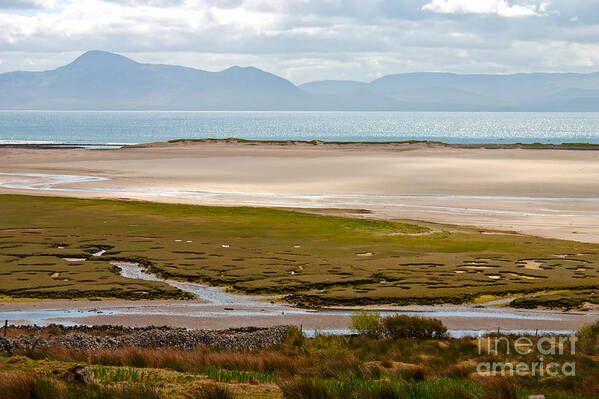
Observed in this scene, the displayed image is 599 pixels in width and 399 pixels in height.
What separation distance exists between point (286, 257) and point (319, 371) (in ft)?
52.1

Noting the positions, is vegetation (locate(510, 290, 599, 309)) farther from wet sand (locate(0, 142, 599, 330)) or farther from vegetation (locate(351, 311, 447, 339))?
vegetation (locate(351, 311, 447, 339))

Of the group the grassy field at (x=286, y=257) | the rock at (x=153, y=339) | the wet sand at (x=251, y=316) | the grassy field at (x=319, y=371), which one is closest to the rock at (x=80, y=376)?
the grassy field at (x=319, y=371)

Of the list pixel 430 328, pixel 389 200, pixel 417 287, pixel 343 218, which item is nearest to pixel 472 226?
pixel 343 218

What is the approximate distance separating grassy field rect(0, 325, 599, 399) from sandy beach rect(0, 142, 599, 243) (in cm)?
2122

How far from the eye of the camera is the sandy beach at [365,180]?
44.4 m

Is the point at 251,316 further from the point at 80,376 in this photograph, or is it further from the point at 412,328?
the point at 80,376

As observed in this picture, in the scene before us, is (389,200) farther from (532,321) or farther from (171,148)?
(171,148)

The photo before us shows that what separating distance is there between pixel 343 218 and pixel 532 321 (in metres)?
19.9

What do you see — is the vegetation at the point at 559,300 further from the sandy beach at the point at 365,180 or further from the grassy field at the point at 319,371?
the sandy beach at the point at 365,180

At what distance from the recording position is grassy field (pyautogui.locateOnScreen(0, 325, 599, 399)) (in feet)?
30.4

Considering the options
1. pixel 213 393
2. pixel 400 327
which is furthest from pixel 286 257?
pixel 213 393

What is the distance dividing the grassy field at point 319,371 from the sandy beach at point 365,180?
835 inches

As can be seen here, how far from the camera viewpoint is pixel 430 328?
1812 centimetres

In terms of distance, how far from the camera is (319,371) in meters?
12.4
